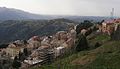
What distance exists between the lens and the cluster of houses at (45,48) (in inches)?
3607

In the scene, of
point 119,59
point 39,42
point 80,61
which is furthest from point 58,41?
point 119,59

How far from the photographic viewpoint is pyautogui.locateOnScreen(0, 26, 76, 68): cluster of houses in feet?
301

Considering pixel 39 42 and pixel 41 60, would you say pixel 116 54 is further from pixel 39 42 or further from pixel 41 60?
pixel 39 42

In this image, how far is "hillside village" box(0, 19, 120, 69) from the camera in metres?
89.5

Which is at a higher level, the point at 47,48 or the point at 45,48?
the point at 45,48

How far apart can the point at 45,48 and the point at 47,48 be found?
147 centimetres

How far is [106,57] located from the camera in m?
50.4

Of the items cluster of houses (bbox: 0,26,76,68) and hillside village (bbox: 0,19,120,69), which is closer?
hillside village (bbox: 0,19,120,69)

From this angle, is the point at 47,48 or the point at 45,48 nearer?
the point at 45,48

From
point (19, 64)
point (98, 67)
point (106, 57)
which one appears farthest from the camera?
point (19, 64)

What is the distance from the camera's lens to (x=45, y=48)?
109438 millimetres

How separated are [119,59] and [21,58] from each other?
59898mm

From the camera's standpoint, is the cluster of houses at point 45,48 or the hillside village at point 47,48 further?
the cluster of houses at point 45,48

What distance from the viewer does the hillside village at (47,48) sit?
89.5 metres
